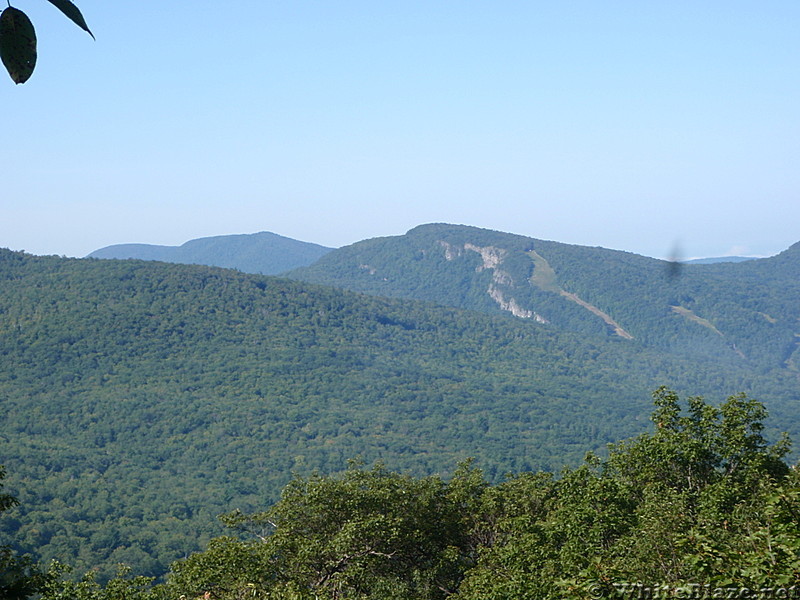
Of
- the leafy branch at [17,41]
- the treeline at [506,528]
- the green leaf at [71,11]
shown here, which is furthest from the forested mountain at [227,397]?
the green leaf at [71,11]

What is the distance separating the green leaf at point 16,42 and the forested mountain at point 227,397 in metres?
71.0

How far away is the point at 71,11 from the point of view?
5.56 feet

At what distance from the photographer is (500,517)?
2031cm

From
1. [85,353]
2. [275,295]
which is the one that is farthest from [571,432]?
[85,353]

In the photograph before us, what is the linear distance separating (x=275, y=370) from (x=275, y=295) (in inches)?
1285

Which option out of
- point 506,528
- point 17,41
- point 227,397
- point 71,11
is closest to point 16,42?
point 17,41

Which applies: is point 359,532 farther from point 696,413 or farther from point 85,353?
point 85,353

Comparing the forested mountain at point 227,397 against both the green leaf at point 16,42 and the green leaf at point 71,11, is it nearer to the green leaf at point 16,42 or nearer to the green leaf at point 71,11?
the green leaf at point 16,42

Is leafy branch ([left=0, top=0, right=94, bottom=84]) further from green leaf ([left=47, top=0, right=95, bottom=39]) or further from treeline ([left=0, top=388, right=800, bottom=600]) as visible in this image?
treeline ([left=0, top=388, right=800, bottom=600])

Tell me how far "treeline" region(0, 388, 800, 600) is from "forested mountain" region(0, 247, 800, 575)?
52.7 m

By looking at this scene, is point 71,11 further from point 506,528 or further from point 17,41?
point 506,528

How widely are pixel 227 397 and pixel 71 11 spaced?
138536mm

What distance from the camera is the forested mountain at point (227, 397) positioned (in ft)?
281

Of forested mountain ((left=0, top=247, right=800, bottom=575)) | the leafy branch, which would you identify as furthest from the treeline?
forested mountain ((left=0, top=247, right=800, bottom=575))
